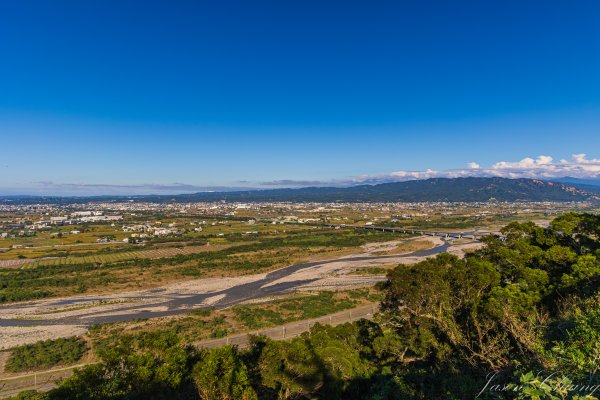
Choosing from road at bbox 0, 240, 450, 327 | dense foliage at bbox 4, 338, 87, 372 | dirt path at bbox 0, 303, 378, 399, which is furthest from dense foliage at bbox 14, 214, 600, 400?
road at bbox 0, 240, 450, 327

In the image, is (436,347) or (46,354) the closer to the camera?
(436,347)

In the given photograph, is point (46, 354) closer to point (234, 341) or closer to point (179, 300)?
point (234, 341)

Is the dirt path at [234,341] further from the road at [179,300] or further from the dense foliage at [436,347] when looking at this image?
the road at [179,300]

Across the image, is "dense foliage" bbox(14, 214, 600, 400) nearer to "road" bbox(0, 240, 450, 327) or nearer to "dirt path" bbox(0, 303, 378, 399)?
"dirt path" bbox(0, 303, 378, 399)

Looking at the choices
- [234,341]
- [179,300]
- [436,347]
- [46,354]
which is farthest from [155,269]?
[436,347]

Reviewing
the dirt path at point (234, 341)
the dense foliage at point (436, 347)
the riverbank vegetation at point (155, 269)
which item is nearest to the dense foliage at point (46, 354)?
the dirt path at point (234, 341)

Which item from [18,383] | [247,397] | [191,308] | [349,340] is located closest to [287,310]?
[191,308]
